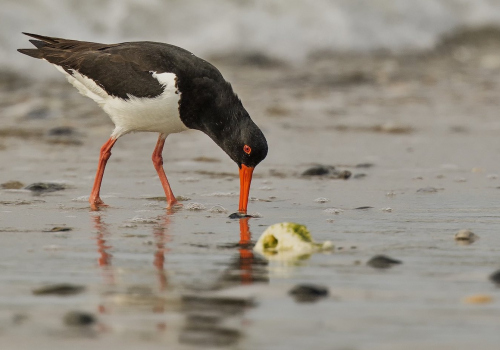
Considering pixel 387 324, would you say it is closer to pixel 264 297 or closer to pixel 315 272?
pixel 264 297

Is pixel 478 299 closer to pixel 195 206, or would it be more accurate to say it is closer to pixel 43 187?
pixel 195 206

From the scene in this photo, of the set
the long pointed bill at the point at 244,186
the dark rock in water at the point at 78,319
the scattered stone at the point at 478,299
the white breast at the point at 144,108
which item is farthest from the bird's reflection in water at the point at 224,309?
the white breast at the point at 144,108

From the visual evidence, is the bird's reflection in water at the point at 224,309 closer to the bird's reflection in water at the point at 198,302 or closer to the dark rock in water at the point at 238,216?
the bird's reflection in water at the point at 198,302

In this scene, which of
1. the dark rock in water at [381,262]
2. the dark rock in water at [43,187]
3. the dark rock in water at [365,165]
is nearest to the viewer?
the dark rock in water at [381,262]

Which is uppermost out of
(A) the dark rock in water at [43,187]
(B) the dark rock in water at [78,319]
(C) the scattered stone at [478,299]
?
(A) the dark rock in water at [43,187]

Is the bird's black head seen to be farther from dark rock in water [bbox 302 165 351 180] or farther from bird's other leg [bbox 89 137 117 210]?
dark rock in water [bbox 302 165 351 180]

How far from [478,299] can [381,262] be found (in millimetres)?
728

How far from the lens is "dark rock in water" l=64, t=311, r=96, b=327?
330cm

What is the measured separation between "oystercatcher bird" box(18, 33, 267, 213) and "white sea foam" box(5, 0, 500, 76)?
807 cm

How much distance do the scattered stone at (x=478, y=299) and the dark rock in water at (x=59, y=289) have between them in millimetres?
1645

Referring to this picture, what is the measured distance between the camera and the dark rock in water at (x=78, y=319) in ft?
10.8

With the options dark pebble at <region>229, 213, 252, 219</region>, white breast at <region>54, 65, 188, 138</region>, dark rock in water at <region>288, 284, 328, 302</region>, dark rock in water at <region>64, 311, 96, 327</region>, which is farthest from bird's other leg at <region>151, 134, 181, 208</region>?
dark rock in water at <region>64, 311, 96, 327</region>

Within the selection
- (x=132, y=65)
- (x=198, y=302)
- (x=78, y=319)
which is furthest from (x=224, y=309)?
(x=132, y=65)

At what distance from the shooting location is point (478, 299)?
3.65m
